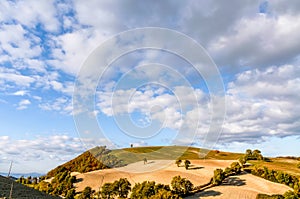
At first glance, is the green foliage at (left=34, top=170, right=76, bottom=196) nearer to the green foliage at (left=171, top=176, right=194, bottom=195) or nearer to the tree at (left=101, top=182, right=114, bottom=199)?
the tree at (left=101, top=182, right=114, bottom=199)

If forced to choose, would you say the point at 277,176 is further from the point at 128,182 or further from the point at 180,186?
Answer: the point at 128,182

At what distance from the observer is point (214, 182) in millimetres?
109812

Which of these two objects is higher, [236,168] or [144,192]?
[236,168]

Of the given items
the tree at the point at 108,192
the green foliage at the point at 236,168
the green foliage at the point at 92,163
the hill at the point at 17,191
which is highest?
the green foliage at the point at 92,163

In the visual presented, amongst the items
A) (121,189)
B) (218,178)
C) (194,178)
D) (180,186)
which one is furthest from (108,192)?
(218,178)

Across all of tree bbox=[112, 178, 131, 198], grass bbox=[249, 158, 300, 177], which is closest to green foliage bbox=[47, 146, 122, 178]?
tree bbox=[112, 178, 131, 198]

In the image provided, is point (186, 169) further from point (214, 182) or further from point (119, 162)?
point (119, 162)

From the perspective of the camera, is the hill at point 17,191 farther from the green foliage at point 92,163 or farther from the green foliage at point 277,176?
the green foliage at point 92,163

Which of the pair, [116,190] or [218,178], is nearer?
[116,190]

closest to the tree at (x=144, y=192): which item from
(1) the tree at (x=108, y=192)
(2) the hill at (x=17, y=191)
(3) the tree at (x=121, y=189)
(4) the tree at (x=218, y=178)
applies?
(3) the tree at (x=121, y=189)

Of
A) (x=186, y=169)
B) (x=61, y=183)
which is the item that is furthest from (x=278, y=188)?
(x=61, y=183)

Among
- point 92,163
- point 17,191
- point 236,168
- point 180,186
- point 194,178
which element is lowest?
point 180,186

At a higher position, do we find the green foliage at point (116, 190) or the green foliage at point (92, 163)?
the green foliage at point (92, 163)

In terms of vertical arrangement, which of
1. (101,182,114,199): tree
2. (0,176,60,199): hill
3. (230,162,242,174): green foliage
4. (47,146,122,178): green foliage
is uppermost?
(47,146,122,178): green foliage
